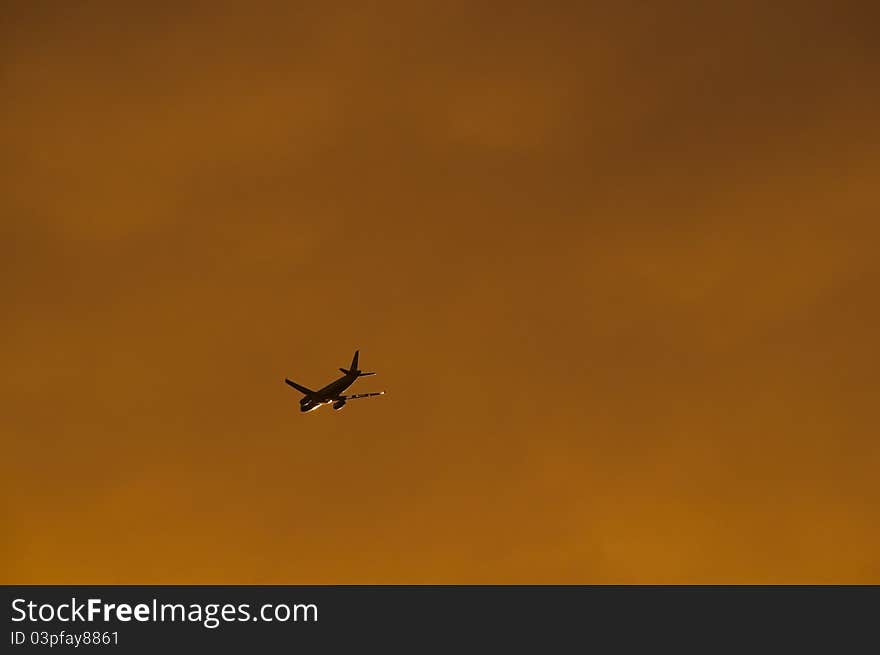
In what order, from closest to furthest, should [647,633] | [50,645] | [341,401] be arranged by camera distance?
[50,645] < [647,633] < [341,401]

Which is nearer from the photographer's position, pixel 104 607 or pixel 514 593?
pixel 104 607

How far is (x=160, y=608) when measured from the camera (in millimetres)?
122062

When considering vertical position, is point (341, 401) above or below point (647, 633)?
above

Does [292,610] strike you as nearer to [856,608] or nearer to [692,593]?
[692,593]

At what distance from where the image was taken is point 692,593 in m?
143

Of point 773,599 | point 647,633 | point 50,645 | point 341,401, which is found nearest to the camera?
point 50,645

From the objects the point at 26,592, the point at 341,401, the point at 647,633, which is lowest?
the point at 647,633

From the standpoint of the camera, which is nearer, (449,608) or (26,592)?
(26,592)

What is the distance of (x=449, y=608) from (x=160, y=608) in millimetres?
33680

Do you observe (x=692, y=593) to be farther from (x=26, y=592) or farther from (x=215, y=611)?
(x=26, y=592)

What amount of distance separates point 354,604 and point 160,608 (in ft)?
68.1

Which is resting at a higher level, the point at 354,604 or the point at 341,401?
the point at 341,401

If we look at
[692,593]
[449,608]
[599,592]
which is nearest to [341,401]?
[449,608]

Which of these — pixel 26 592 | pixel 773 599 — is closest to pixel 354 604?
pixel 26 592
